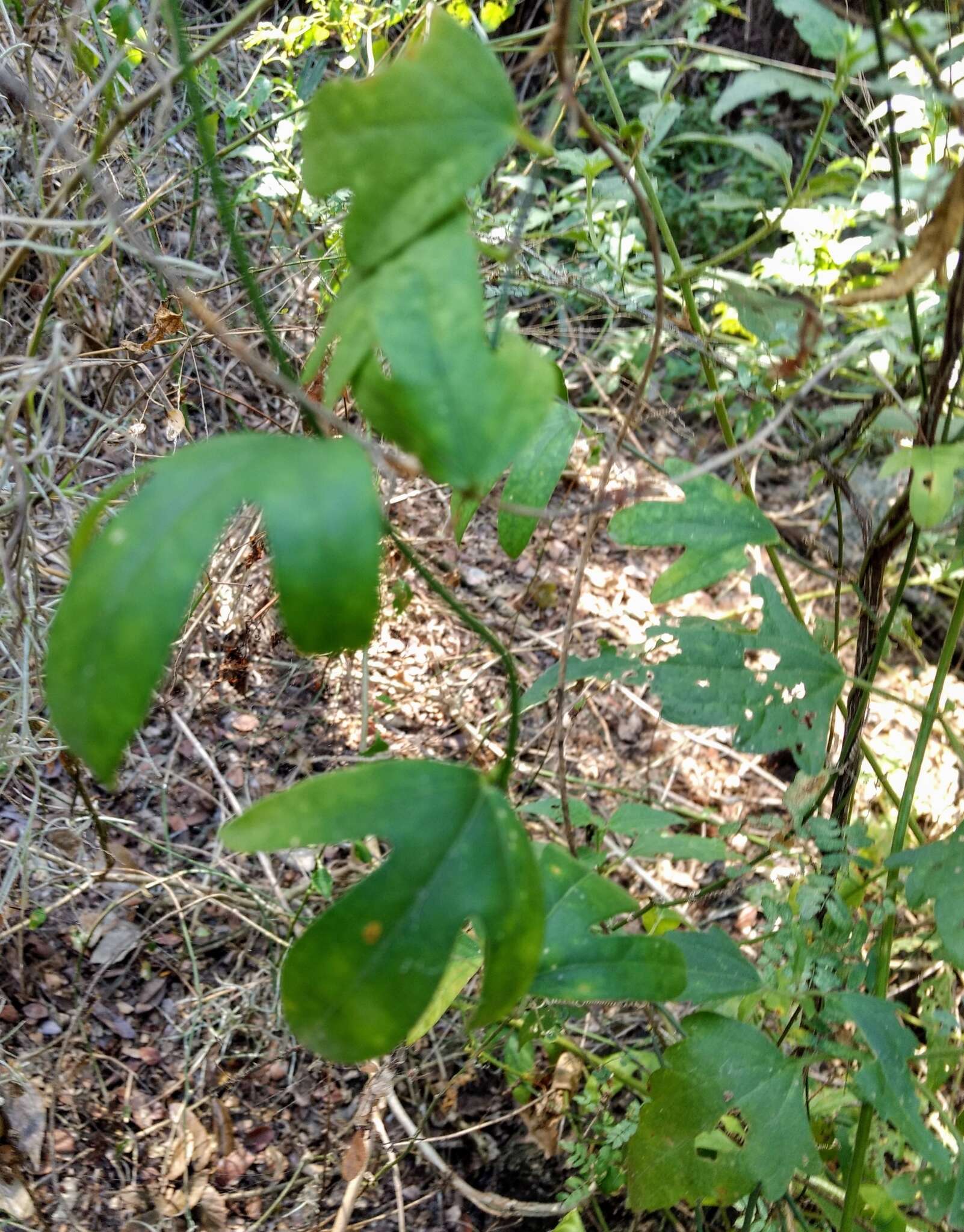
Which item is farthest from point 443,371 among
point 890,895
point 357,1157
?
point 357,1157

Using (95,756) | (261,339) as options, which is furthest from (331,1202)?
(261,339)

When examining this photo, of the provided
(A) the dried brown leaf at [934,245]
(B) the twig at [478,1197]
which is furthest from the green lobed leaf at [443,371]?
(B) the twig at [478,1197]

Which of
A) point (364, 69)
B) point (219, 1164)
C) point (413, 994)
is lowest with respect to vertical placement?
point (219, 1164)

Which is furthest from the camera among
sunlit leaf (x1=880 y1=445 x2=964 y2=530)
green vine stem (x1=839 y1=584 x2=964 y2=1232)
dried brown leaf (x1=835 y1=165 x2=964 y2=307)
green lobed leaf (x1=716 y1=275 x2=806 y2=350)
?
green lobed leaf (x1=716 y1=275 x2=806 y2=350)

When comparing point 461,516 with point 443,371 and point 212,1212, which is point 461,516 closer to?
point 443,371

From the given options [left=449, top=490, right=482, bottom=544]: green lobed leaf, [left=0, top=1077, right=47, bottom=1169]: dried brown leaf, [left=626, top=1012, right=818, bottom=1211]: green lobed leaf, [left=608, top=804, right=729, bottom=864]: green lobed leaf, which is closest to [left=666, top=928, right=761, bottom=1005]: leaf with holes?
[left=626, top=1012, right=818, bottom=1211]: green lobed leaf

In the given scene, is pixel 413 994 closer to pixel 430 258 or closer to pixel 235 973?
pixel 430 258

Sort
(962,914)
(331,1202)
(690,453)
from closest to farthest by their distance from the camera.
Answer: (962,914) < (331,1202) < (690,453)

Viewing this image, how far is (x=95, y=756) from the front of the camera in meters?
0.48

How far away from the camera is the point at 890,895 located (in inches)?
38.1

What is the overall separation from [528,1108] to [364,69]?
184 cm

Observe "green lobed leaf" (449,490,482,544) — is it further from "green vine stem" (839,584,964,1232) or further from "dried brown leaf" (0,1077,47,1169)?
"dried brown leaf" (0,1077,47,1169)

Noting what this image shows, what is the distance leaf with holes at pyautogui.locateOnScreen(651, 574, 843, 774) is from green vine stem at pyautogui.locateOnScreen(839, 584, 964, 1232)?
0.09 m

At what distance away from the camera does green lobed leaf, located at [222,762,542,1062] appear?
55cm
